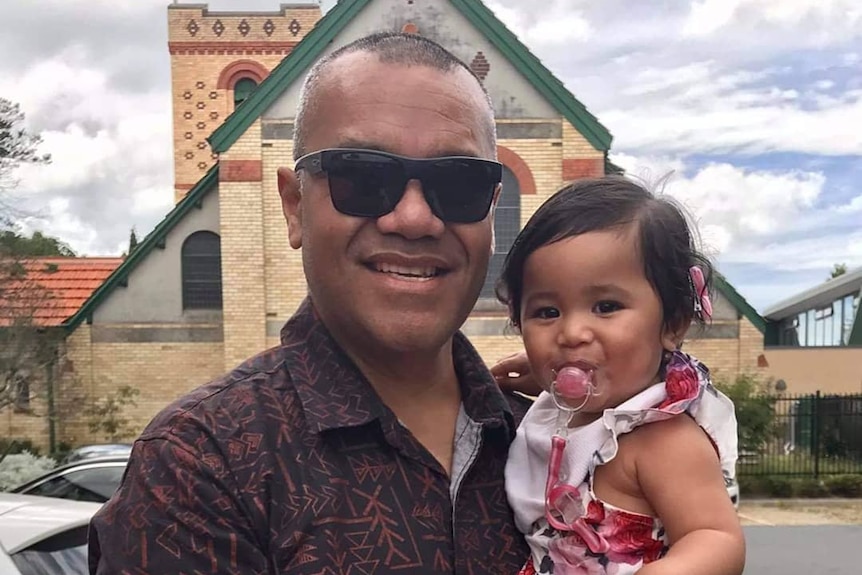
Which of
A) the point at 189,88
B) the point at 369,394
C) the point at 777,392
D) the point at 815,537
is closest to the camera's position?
the point at 369,394

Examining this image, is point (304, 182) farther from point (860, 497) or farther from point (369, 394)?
point (860, 497)

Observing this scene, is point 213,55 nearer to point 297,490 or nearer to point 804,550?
point 804,550

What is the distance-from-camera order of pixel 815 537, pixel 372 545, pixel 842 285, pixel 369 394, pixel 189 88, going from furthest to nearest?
pixel 842 285, pixel 189 88, pixel 815 537, pixel 369 394, pixel 372 545

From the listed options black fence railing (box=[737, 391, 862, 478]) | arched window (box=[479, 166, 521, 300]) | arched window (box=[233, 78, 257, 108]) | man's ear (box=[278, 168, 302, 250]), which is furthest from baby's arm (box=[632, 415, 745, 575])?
arched window (box=[233, 78, 257, 108])

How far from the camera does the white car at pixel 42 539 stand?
2.86 m

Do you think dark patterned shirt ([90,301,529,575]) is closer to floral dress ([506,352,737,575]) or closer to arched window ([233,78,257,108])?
floral dress ([506,352,737,575])

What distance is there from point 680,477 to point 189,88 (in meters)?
21.3

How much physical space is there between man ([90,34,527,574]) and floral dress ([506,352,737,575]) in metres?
0.05

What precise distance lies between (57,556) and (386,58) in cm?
242

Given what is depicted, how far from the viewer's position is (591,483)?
1.79 meters

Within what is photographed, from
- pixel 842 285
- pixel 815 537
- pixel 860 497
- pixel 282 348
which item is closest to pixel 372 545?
pixel 282 348

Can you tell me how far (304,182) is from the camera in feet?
5.77

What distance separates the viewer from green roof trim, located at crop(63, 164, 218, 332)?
13.4m

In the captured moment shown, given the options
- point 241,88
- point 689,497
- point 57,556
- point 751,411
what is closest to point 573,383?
point 689,497
